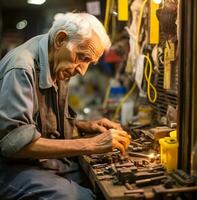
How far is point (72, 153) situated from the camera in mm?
1774

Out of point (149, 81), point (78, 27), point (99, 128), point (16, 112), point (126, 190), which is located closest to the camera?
point (126, 190)

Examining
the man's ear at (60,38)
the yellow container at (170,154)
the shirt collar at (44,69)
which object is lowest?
the yellow container at (170,154)

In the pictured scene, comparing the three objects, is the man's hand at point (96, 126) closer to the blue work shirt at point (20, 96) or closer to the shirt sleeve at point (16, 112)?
the blue work shirt at point (20, 96)

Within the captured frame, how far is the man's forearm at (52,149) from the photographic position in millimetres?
1694

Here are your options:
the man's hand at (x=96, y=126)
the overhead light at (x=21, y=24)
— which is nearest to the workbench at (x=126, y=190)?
the man's hand at (x=96, y=126)

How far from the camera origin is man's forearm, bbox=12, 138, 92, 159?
1694 mm

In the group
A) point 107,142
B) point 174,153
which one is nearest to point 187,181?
point 174,153

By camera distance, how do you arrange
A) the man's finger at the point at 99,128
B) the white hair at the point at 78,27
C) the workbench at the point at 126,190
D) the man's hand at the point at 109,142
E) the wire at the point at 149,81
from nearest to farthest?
the workbench at the point at 126,190, the man's hand at the point at 109,142, the white hair at the point at 78,27, the man's finger at the point at 99,128, the wire at the point at 149,81

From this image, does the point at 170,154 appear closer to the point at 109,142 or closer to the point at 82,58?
the point at 109,142

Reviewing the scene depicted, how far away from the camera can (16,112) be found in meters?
1.68

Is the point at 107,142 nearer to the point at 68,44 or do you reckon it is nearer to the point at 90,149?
the point at 90,149

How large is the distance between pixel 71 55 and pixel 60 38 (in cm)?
11

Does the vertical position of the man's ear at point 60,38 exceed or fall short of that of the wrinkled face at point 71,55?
it exceeds it

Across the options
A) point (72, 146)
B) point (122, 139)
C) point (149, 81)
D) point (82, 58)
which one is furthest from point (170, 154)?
point (149, 81)
